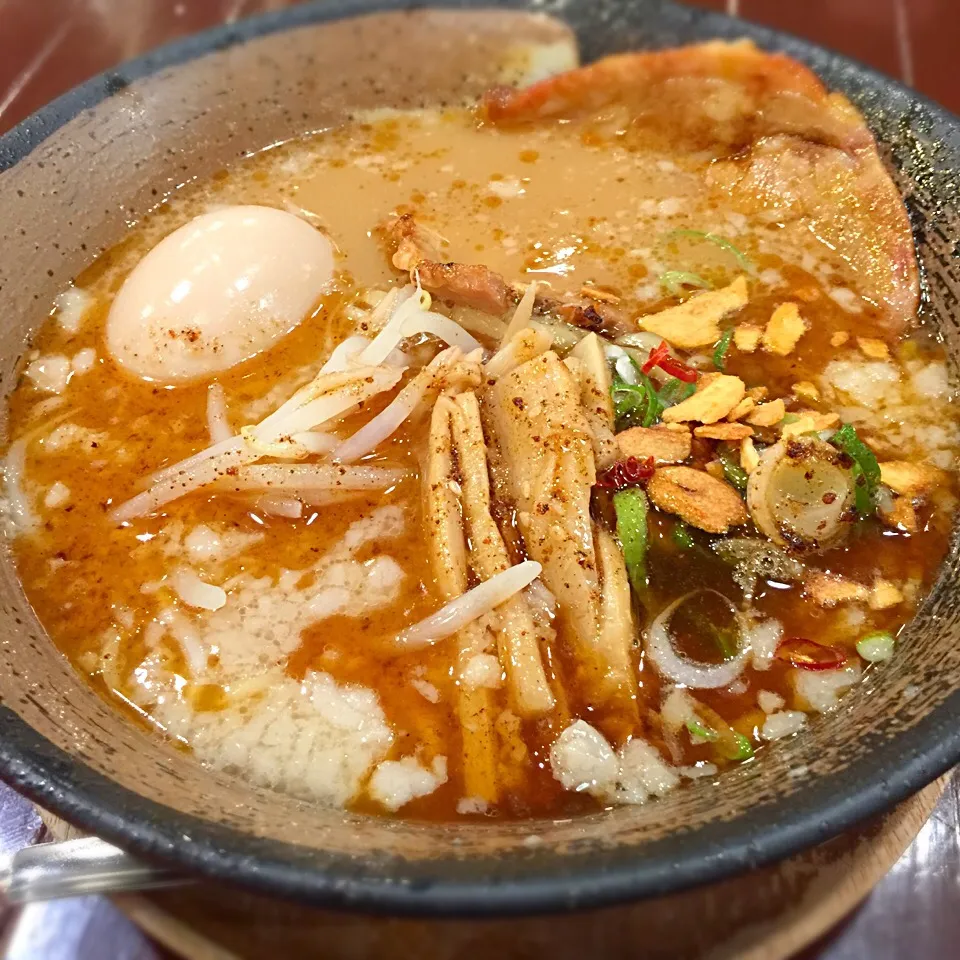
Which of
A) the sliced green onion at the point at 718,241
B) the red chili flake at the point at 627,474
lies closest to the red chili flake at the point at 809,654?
the red chili flake at the point at 627,474

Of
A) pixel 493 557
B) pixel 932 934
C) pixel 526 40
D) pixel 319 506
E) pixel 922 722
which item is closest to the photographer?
pixel 922 722

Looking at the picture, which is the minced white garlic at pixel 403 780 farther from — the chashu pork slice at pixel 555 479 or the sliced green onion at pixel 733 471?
the sliced green onion at pixel 733 471

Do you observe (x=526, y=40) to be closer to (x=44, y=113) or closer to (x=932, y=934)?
(x=44, y=113)

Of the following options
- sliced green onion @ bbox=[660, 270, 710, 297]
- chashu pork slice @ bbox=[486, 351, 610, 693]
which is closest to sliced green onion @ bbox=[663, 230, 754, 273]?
sliced green onion @ bbox=[660, 270, 710, 297]

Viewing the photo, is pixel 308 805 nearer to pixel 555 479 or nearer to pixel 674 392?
pixel 555 479

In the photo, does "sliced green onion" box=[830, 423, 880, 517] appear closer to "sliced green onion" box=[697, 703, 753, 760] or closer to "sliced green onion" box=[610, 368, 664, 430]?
"sliced green onion" box=[610, 368, 664, 430]

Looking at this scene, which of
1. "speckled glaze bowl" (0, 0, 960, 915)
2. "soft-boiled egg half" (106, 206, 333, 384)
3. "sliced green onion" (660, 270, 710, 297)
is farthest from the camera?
"sliced green onion" (660, 270, 710, 297)

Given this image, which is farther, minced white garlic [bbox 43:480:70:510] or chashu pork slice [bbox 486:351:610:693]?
minced white garlic [bbox 43:480:70:510]

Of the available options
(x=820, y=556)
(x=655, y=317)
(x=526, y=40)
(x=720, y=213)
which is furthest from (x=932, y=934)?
(x=526, y=40)
